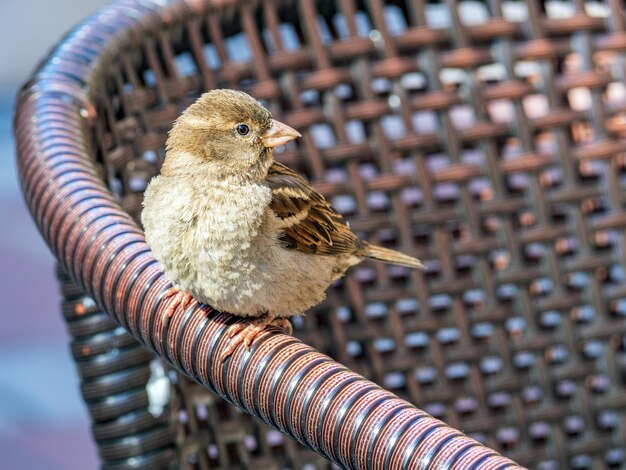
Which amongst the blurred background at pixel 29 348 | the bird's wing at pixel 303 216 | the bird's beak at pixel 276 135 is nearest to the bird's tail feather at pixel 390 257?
the bird's wing at pixel 303 216

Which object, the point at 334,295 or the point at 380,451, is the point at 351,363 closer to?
the point at 334,295

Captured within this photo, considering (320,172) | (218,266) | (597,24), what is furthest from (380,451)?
(597,24)

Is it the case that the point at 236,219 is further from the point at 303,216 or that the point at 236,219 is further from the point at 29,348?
the point at 29,348

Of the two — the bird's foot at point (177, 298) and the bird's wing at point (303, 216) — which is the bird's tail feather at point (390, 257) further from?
the bird's foot at point (177, 298)

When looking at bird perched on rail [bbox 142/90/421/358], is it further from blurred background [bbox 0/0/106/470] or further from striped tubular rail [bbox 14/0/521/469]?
blurred background [bbox 0/0/106/470]

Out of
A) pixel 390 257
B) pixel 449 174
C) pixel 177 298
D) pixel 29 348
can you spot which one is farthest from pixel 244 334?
pixel 29 348

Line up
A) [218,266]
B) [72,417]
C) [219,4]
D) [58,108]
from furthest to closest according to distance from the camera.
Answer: [72,417] < [219,4] < [58,108] < [218,266]

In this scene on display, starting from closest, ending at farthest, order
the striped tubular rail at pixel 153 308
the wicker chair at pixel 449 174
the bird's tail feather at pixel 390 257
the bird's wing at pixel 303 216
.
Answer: the striped tubular rail at pixel 153 308 < the bird's wing at pixel 303 216 < the bird's tail feather at pixel 390 257 < the wicker chair at pixel 449 174
